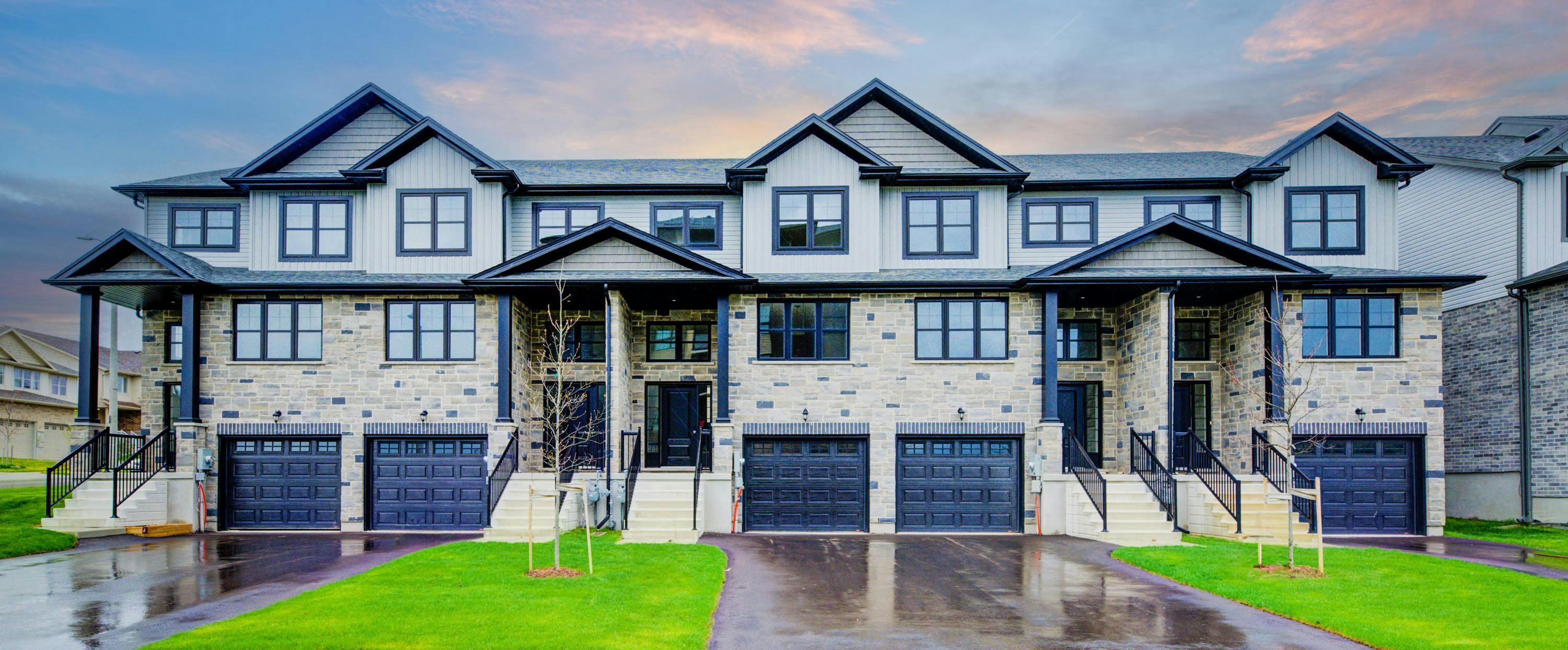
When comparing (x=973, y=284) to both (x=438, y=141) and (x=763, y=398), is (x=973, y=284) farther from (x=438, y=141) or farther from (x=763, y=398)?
(x=438, y=141)

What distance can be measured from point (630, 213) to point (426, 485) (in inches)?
306

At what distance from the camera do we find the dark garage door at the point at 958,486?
21.4m

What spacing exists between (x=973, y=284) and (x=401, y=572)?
42.6 feet

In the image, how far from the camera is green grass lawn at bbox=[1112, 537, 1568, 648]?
997 cm

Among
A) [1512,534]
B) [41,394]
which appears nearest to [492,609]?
[1512,534]

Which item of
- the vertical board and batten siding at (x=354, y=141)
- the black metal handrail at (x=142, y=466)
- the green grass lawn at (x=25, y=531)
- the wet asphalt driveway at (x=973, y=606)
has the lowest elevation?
the green grass lawn at (x=25, y=531)

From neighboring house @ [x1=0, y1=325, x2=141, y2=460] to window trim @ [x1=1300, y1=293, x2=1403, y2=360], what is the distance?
5163cm

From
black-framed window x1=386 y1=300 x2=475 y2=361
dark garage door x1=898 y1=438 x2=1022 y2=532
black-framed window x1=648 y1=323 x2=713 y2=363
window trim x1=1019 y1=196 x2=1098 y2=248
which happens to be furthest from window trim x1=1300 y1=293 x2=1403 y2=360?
black-framed window x1=386 y1=300 x2=475 y2=361

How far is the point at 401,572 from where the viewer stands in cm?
1360

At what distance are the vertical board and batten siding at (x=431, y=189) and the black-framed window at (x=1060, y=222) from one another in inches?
492

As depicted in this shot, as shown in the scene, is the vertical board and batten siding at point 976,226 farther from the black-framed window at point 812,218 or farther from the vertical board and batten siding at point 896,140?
the black-framed window at point 812,218

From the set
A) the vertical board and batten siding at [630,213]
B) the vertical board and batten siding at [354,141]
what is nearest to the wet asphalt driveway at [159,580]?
the vertical board and batten siding at [630,213]

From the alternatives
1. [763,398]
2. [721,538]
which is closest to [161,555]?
[721,538]

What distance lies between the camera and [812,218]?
22.1 metres
